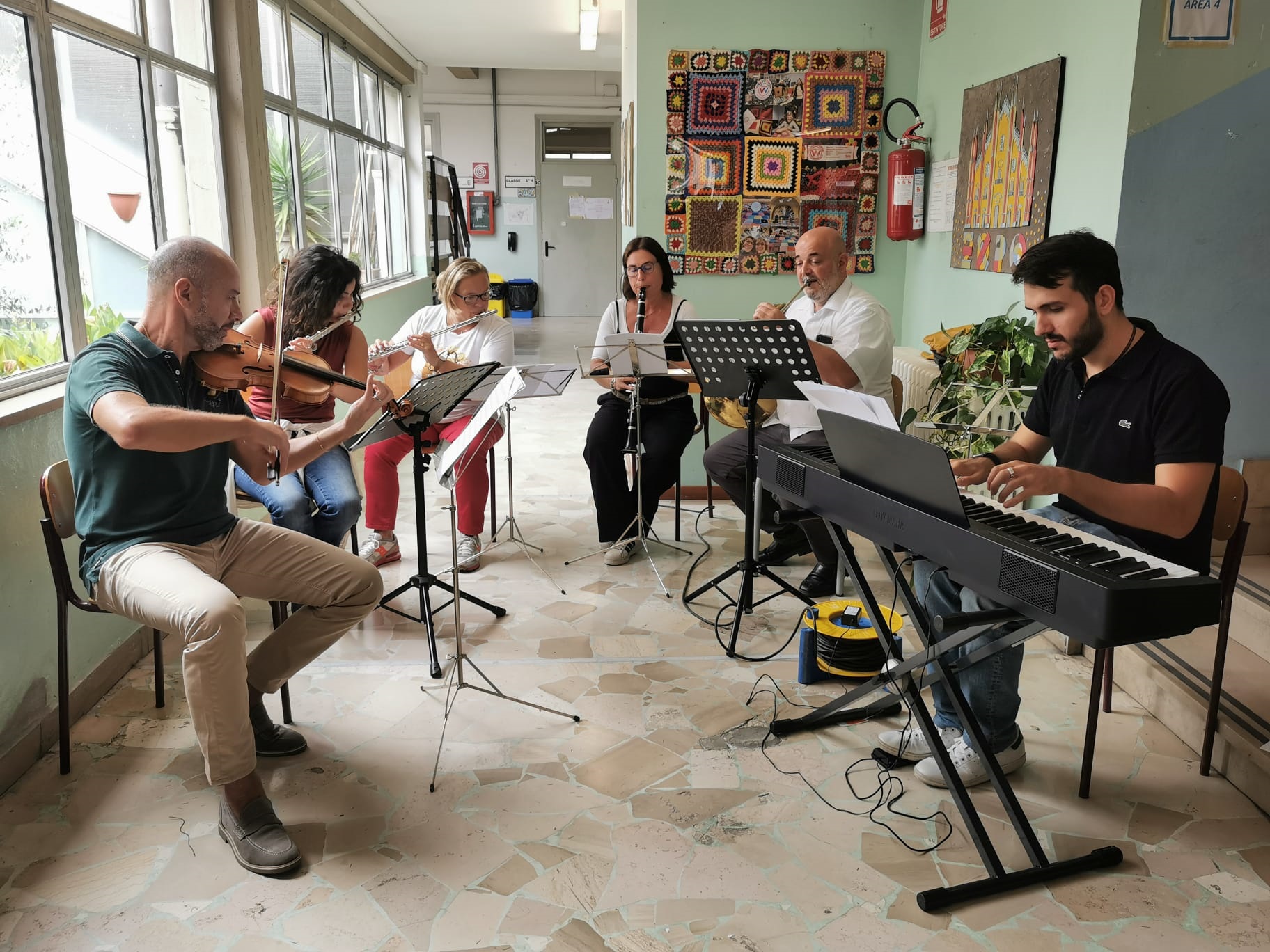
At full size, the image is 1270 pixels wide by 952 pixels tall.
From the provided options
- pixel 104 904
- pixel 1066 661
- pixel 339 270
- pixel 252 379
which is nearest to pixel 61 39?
pixel 339 270

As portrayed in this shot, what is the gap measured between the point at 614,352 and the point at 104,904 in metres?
2.43

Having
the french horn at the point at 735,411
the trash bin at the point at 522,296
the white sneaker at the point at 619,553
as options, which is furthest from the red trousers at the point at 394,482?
the trash bin at the point at 522,296

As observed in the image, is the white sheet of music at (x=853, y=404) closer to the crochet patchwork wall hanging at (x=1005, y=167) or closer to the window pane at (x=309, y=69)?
the crochet patchwork wall hanging at (x=1005, y=167)

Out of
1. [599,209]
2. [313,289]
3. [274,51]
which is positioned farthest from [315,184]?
[599,209]

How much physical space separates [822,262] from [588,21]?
4652 millimetres

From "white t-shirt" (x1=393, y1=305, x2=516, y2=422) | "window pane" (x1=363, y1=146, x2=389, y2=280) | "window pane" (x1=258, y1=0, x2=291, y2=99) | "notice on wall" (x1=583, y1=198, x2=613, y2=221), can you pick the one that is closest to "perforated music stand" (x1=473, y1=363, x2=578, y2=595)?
"white t-shirt" (x1=393, y1=305, x2=516, y2=422)

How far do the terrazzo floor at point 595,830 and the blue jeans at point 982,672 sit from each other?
161 mm

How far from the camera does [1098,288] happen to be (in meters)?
2.10

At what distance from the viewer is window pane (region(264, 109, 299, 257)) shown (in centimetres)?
561

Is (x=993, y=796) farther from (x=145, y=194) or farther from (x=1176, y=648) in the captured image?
(x=145, y=194)

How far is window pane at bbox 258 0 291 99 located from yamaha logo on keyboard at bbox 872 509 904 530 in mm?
5115

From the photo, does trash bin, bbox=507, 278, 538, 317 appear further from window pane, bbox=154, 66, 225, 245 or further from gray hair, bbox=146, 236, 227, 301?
gray hair, bbox=146, 236, 227, 301

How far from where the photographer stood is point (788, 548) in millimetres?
3830

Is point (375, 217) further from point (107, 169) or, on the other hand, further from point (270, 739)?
point (270, 739)
